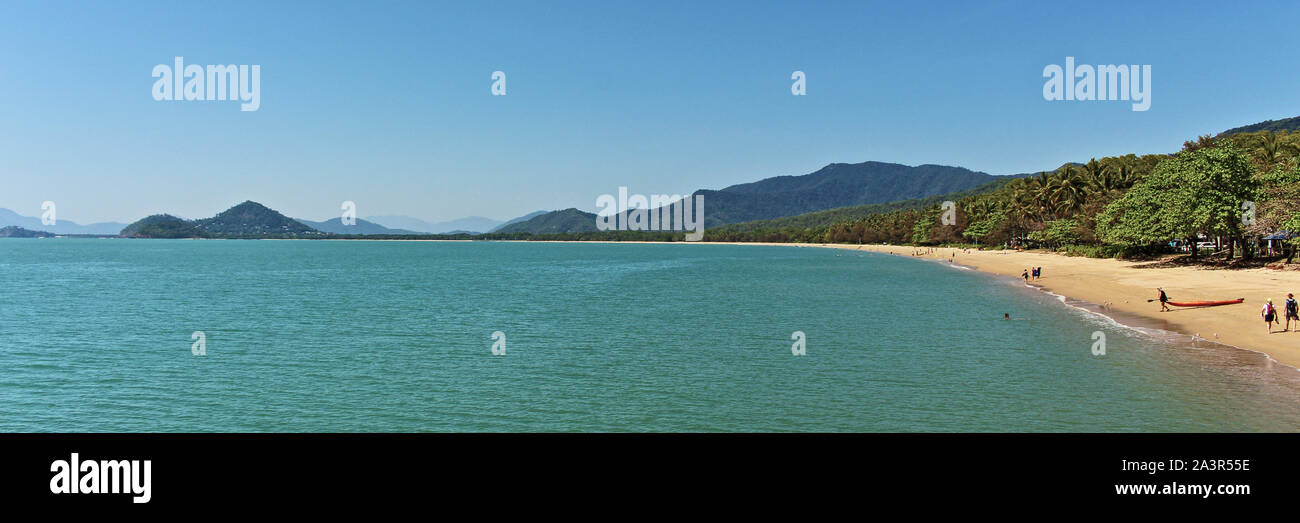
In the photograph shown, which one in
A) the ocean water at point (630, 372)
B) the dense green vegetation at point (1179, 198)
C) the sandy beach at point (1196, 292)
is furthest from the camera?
the dense green vegetation at point (1179, 198)

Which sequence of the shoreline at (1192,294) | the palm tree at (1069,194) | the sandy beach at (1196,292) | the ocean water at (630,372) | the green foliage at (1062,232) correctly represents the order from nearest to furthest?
1. the ocean water at (630,372)
2. the shoreline at (1192,294)
3. the sandy beach at (1196,292)
4. the green foliage at (1062,232)
5. the palm tree at (1069,194)

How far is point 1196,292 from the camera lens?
1855 inches

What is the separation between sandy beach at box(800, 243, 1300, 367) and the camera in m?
29.9

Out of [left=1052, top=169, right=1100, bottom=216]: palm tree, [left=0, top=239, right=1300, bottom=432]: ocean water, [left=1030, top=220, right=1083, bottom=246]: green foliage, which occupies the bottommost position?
[left=0, top=239, right=1300, bottom=432]: ocean water

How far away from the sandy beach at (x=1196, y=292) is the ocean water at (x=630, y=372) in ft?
7.00

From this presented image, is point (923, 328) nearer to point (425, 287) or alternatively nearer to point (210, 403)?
point (210, 403)

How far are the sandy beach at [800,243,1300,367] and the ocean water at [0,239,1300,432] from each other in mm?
2132

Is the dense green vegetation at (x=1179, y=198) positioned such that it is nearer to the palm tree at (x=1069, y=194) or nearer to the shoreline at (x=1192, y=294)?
the palm tree at (x=1069, y=194)

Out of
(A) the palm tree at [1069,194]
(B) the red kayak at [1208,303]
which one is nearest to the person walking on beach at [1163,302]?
(B) the red kayak at [1208,303]

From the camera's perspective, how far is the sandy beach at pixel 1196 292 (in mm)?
29859

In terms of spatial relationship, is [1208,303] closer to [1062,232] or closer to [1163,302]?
[1163,302]
